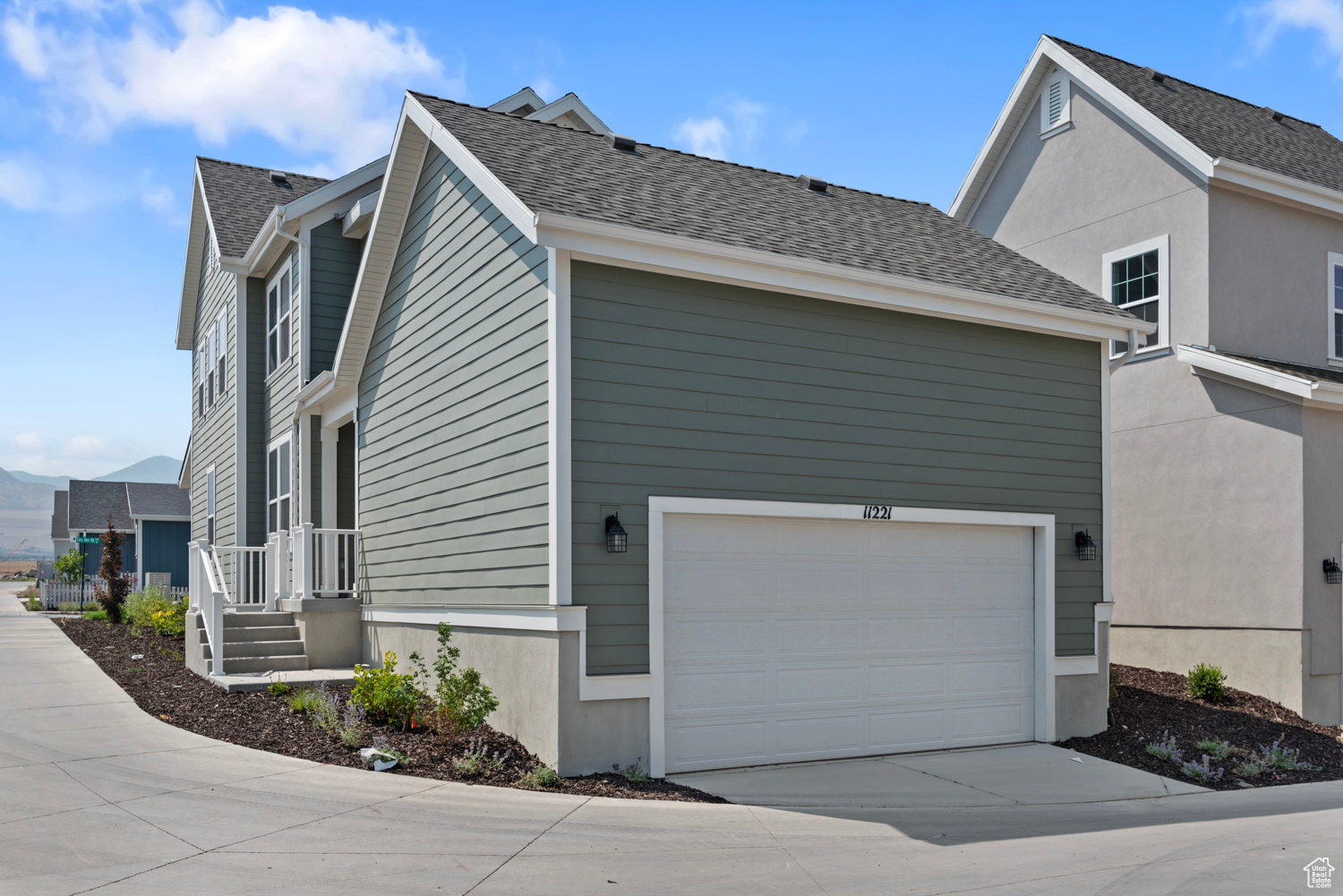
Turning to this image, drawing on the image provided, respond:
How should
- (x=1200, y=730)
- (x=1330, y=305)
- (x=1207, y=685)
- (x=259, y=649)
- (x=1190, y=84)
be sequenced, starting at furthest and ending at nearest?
(x=1190, y=84) → (x=1330, y=305) → (x=1207, y=685) → (x=259, y=649) → (x=1200, y=730)

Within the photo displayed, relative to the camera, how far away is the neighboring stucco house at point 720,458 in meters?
8.67

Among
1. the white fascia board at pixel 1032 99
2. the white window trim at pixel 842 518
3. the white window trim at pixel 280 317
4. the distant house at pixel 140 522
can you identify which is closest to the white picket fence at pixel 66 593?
the distant house at pixel 140 522

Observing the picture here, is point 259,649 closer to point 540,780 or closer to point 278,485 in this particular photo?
point 278,485

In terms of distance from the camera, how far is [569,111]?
16.8 meters

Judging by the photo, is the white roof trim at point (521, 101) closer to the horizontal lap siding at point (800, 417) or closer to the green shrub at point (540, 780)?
the horizontal lap siding at point (800, 417)

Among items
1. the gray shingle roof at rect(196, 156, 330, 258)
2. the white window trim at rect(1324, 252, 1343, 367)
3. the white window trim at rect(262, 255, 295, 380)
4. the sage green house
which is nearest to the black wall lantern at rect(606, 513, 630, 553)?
the sage green house

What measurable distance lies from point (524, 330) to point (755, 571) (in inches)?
117

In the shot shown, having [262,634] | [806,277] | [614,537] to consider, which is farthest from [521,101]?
[614,537]

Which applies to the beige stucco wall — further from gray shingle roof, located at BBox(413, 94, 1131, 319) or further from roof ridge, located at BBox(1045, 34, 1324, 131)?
gray shingle roof, located at BBox(413, 94, 1131, 319)

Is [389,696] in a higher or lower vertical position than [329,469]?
lower

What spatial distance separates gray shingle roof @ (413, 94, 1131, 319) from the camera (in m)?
9.49

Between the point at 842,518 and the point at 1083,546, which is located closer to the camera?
the point at 842,518

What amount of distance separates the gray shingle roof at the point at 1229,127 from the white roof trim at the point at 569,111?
7586 millimetres

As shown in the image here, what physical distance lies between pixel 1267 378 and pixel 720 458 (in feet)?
27.2
